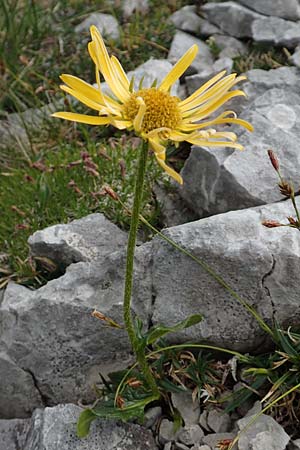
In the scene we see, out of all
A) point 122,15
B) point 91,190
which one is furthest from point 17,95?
point 91,190

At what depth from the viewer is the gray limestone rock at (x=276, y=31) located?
16.6ft

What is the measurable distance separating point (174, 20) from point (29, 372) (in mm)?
3416

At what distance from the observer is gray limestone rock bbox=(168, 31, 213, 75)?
5164mm

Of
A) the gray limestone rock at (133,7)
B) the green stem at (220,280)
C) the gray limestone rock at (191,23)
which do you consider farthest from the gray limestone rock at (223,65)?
the green stem at (220,280)

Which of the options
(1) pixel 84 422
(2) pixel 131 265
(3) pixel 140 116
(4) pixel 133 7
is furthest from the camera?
(4) pixel 133 7

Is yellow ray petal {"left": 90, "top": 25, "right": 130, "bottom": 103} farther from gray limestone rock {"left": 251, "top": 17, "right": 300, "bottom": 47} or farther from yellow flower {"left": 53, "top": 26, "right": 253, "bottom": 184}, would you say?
gray limestone rock {"left": 251, "top": 17, "right": 300, "bottom": 47}

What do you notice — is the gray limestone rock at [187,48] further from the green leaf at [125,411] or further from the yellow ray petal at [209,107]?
the green leaf at [125,411]

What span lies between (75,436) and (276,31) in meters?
3.46

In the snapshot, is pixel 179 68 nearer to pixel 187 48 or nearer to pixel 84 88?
pixel 84 88

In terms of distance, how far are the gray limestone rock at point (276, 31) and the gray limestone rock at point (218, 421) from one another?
3042 mm

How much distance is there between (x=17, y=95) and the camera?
17.6ft

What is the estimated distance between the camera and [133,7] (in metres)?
5.86

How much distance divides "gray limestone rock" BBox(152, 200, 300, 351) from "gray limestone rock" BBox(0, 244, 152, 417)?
0.54ft

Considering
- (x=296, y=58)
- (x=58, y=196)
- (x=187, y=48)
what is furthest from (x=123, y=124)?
(x=187, y=48)
